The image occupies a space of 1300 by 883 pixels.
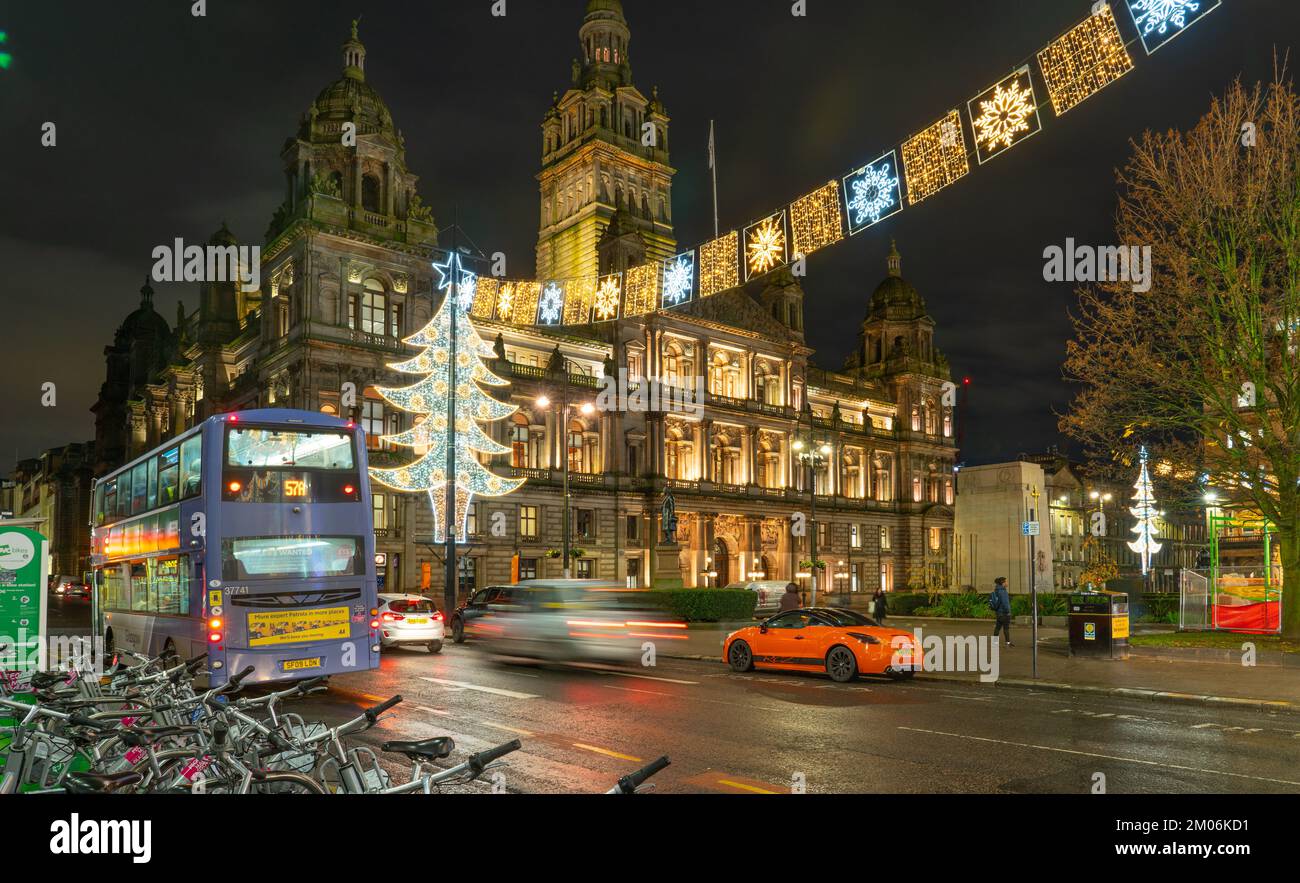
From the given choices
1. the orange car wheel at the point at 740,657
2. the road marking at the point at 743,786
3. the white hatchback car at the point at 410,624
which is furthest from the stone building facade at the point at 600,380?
the road marking at the point at 743,786

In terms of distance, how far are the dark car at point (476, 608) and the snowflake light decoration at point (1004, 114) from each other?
14.5 metres

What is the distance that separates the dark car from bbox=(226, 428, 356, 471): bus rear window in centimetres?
728

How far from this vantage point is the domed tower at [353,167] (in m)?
49.8

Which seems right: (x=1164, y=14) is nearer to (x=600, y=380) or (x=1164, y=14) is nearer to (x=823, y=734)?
(x=823, y=734)

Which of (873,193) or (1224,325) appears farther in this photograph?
(1224,325)

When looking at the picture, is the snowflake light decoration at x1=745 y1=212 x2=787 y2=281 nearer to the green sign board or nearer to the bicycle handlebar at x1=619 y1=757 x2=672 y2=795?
the bicycle handlebar at x1=619 y1=757 x2=672 y2=795

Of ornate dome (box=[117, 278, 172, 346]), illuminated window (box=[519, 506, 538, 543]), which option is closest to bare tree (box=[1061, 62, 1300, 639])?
illuminated window (box=[519, 506, 538, 543])

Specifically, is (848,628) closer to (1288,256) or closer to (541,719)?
(541,719)

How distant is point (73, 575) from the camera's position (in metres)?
104

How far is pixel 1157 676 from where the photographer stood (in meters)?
18.9

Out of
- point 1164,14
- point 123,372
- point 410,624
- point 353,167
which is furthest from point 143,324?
point 1164,14

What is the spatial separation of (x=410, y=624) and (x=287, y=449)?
→ 10069 mm

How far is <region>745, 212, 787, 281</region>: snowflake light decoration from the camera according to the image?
16.0 meters
